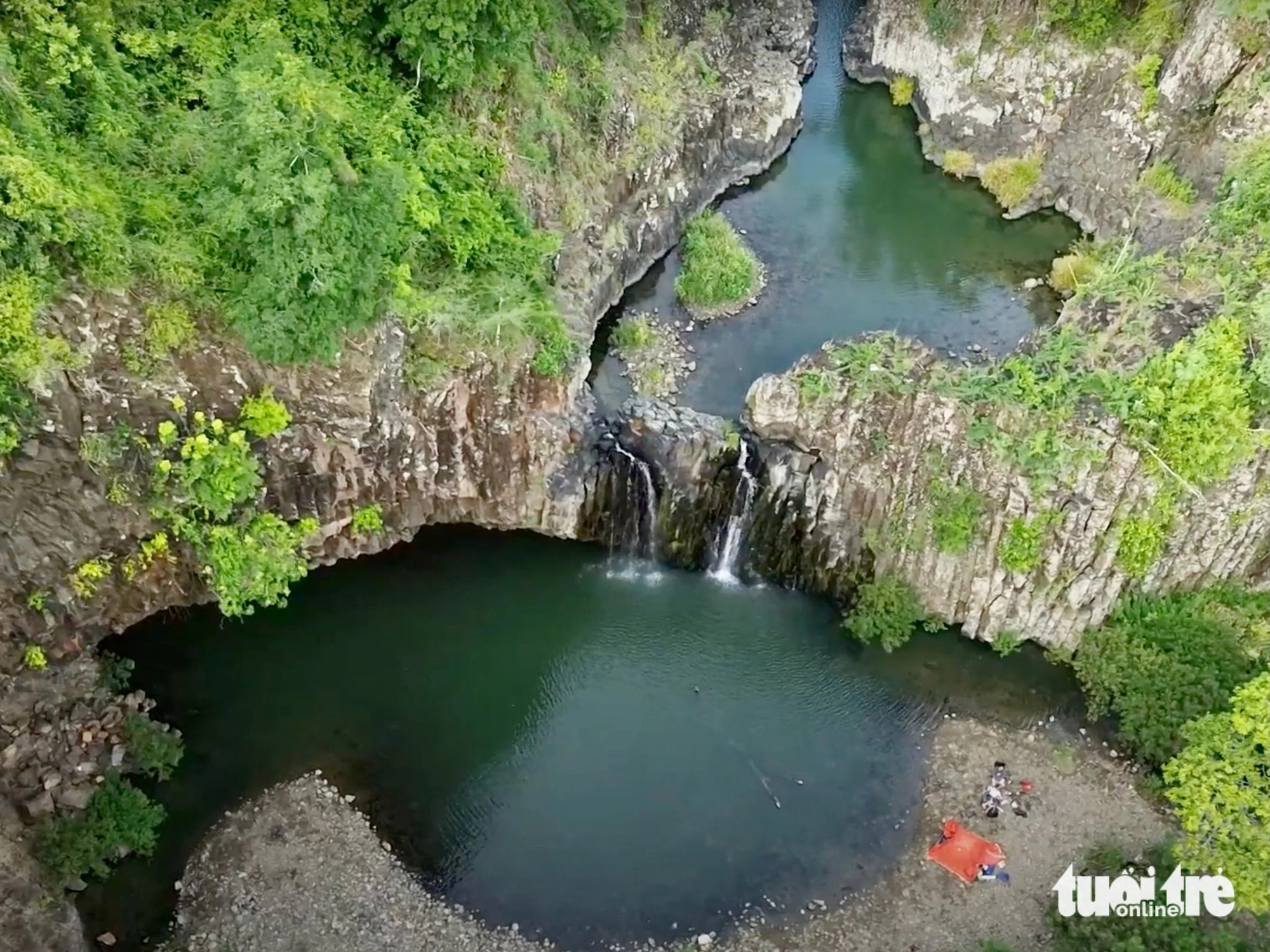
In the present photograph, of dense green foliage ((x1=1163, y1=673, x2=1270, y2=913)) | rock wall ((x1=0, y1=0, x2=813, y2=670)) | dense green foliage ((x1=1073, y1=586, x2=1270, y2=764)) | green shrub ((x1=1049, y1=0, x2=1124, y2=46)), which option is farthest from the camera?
green shrub ((x1=1049, y1=0, x2=1124, y2=46))

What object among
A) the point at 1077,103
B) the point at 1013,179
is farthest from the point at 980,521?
the point at 1077,103

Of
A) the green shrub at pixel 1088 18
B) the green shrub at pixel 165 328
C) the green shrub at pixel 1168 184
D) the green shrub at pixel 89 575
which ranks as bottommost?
the green shrub at pixel 89 575

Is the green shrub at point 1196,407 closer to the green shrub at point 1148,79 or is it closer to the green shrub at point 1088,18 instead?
the green shrub at point 1148,79

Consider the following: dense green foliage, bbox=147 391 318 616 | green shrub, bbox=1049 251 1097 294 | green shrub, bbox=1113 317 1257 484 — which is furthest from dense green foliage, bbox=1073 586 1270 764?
dense green foliage, bbox=147 391 318 616

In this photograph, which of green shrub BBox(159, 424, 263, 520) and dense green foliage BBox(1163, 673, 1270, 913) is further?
green shrub BBox(159, 424, 263, 520)

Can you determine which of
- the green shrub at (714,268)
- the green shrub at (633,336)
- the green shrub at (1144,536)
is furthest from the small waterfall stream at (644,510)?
the green shrub at (1144,536)

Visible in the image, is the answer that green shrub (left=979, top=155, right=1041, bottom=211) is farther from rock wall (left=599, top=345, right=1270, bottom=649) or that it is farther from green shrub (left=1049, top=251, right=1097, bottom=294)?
rock wall (left=599, top=345, right=1270, bottom=649)
